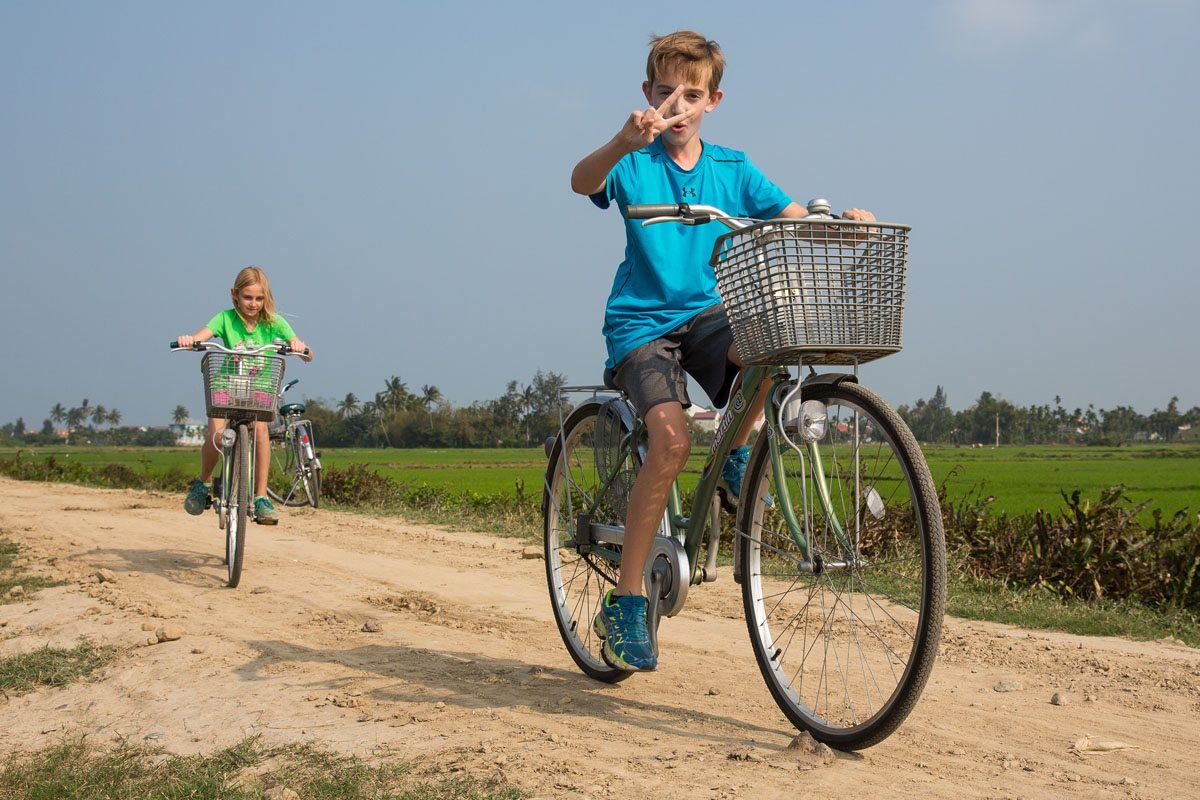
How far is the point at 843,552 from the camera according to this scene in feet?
10.5

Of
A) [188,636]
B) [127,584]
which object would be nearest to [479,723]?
[188,636]

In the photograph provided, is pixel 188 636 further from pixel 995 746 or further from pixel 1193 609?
pixel 1193 609

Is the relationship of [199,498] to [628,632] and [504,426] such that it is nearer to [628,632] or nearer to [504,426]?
[628,632]

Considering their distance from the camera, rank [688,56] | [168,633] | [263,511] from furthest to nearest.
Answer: [263,511], [168,633], [688,56]

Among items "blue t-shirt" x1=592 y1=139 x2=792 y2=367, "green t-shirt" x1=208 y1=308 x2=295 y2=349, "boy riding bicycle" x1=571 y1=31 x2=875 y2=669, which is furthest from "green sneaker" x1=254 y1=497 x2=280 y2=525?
"blue t-shirt" x1=592 y1=139 x2=792 y2=367

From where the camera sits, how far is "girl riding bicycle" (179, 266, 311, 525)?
753 centimetres

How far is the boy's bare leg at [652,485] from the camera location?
11.8 feet

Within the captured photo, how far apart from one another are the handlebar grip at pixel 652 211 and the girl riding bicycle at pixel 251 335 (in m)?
4.82

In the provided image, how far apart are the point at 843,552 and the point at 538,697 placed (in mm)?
1403

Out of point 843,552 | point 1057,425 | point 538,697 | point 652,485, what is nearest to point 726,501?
point 652,485

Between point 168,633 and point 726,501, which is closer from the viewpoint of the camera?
point 726,501

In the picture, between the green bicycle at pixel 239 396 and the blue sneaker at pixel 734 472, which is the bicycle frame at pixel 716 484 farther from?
the green bicycle at pixel 239 396

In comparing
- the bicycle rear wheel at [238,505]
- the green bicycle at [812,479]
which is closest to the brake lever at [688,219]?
the green bicycle at [812,479]

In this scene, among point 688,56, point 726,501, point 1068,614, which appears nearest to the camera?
point 688,56
